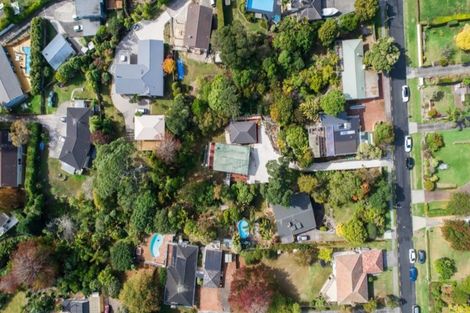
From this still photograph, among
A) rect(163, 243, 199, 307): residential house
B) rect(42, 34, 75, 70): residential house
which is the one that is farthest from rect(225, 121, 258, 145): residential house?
rect(42, 34, 75, 70): residential house

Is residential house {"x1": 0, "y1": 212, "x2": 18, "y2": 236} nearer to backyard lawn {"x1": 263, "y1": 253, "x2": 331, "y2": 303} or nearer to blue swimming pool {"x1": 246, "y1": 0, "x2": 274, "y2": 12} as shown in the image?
backyard lawn {"x1": 263, "y1": 253, "x2": 331, "y2": 303}

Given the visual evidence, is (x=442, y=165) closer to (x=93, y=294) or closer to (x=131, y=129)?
(x=131, y=129)

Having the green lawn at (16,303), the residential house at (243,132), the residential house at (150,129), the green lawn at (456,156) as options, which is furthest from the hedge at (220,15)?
the green lawn at (16,303)

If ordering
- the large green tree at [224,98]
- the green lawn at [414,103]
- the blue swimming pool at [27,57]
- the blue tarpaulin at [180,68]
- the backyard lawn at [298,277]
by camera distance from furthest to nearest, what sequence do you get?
1. the blue swimming pool at [27,57]
2. the blue tarpaulin at [180,68]
3. the backyard lawn at [298,277]
4. the green lawn at [414,103]
5. the large green tree at [224,98]

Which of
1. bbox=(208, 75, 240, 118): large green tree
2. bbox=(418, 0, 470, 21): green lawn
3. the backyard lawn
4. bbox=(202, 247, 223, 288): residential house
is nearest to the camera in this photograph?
bbox=(208, 75, 240, 118): large green tree

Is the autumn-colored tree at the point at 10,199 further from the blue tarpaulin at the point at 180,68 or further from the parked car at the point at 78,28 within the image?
the blue tarpaulin at the point at 180,68

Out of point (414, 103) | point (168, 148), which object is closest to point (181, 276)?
point (168, 148)

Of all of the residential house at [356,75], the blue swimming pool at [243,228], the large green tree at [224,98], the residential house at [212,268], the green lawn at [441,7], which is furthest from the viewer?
the blue swimming pool at [243,228]

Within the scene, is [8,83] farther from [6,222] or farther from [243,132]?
[243,132]
